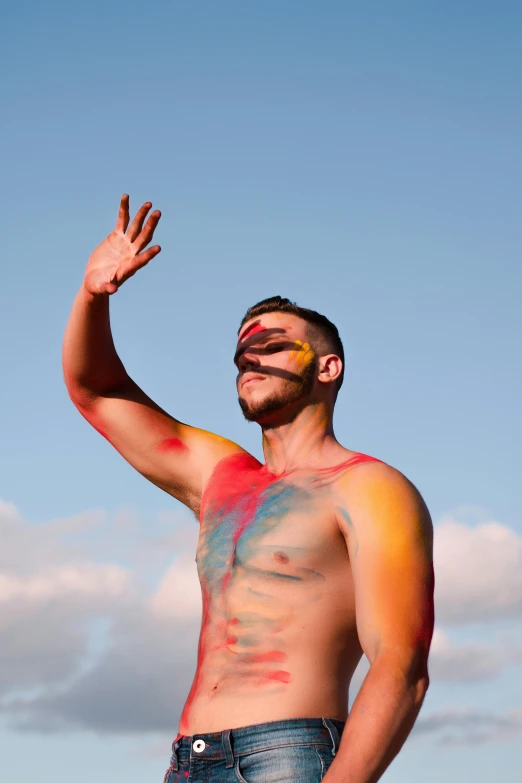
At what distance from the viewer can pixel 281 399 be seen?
6484 mm

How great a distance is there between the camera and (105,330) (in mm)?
7090

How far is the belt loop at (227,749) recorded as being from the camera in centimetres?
518

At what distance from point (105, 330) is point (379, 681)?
314 centimetres

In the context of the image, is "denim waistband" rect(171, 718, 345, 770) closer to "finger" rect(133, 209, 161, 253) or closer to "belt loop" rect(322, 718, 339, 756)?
"belt loop" rect(322, 718, 339, 756)

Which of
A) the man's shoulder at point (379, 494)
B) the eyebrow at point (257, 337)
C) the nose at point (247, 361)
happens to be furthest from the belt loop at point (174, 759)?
the eyebrow at point (257, 337)

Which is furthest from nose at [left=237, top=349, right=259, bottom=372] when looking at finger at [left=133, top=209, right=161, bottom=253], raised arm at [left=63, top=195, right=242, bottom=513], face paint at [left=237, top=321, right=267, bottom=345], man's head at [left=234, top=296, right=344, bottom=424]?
finger at [left=133, top=209, right=161, bottom=253]

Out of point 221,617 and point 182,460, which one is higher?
point 182,460

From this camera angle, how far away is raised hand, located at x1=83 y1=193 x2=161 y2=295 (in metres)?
6.46

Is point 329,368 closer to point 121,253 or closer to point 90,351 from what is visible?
point 121,253

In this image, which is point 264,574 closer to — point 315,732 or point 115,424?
point 315,732

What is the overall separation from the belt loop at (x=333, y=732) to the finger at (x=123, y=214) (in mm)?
3184

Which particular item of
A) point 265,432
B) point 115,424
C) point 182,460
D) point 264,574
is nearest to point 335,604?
point 264,574

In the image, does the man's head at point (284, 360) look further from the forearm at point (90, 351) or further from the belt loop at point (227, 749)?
the belt loop at point (227, 749)

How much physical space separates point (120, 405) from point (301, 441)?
152 cm
